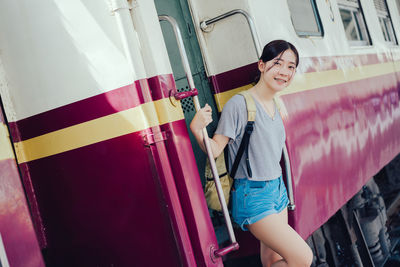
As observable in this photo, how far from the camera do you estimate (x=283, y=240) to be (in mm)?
2170

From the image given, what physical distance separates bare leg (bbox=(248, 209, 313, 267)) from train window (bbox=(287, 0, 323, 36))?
1.54 metres

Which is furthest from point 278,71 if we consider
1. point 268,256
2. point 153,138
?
point 268,256

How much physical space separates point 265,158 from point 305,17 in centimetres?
154

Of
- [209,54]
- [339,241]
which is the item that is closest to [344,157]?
[339,241]

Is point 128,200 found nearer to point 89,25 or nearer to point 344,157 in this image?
point 89,25

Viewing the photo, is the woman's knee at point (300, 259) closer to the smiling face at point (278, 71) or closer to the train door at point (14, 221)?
the smiling face at point (278, 71)

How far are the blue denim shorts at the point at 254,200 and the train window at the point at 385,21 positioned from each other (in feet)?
12.5

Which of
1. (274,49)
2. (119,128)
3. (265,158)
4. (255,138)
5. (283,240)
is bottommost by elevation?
(283,240)

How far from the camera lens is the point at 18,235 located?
1.92m

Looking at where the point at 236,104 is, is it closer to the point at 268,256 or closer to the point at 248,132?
the point at 248,132

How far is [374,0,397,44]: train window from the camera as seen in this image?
5.27 m

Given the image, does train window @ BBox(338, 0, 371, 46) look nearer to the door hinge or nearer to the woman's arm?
the woman's arm

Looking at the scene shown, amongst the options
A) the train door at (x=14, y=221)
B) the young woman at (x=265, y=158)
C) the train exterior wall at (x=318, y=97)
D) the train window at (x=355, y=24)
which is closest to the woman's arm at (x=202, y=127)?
the young woman at (x=265, y=158)

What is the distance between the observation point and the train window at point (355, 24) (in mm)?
4359
